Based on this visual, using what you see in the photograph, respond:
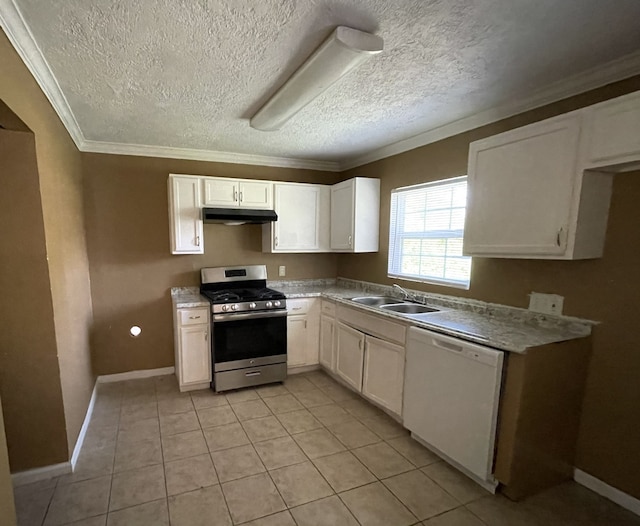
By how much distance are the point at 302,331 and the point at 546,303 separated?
231cm

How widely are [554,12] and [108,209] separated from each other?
375 centimetres

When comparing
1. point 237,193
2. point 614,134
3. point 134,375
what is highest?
point 614,134

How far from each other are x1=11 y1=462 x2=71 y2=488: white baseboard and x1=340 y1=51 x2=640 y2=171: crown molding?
3651 mm

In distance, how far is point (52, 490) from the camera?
1961 millimetres

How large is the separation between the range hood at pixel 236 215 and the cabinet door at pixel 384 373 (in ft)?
5.42

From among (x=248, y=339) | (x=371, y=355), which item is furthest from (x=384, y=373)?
(x=248, y=339)

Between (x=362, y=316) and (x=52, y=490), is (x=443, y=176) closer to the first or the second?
(x=362, y=316)

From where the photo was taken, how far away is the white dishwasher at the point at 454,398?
1910 mm

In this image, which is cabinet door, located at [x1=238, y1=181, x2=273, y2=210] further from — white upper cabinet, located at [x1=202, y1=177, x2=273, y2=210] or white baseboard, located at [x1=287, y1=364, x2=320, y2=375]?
white baseboard, located at [x1=287, y1=364, x2=320, y2=375]

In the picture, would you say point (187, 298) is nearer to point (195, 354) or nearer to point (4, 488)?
point (195, 354)

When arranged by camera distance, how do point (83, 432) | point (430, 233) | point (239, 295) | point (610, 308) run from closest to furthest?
point (610, 308)
point (83, 432)
point (430, 233)
point (239, 295)

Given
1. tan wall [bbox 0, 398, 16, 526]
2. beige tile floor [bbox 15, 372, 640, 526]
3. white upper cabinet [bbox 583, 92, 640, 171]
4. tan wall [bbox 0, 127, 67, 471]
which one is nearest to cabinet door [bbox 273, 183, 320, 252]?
beige tile floor [bbox 15, 372, 640, 526]

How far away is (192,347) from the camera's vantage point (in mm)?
3199

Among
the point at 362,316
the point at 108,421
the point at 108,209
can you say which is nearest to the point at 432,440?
the point at 362,316
